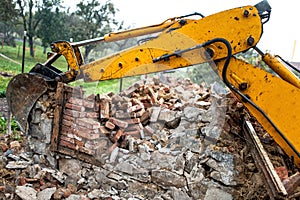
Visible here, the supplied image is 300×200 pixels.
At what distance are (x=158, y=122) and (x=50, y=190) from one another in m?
1.58

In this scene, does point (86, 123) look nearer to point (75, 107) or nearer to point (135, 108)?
point (75, 107)

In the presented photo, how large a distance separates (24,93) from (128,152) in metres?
1.47

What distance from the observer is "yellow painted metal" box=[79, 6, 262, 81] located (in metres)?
2.46

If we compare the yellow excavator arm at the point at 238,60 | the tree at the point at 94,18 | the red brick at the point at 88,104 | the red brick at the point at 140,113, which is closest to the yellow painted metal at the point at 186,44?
the yellow excavator arm at the point at 238,60

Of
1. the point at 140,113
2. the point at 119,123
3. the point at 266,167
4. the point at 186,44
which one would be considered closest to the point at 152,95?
the point at 140,113

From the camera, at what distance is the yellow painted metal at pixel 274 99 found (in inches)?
92.5

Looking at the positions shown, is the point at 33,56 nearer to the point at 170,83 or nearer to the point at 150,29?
the point at 170,83

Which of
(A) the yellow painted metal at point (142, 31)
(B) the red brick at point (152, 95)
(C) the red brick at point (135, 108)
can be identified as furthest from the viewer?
(B) the red brick at point (152, 95)

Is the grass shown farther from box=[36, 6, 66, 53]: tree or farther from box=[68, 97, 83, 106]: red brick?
box=[36, 6, 66, 53]: tree

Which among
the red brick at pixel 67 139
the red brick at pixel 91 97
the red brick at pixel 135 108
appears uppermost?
the red brick at pixel 91 97

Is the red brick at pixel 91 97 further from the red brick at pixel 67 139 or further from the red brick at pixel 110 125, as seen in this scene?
the red brick at pixel 67 139

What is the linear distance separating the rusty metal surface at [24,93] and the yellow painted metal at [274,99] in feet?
7.56

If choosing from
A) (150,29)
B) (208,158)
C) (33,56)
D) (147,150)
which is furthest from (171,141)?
(33,56)

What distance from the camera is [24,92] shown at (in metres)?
3.73
